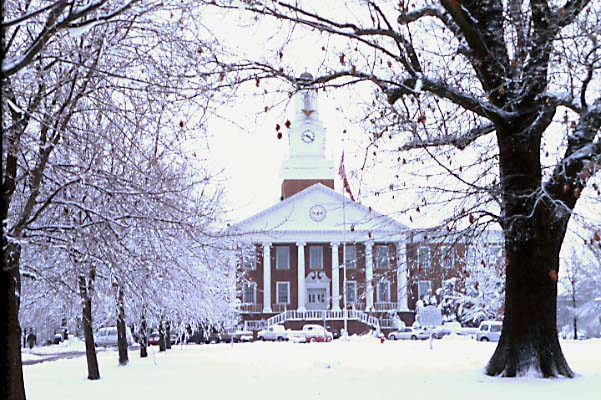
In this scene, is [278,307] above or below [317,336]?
above

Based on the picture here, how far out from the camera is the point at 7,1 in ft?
26.2

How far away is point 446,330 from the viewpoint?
56.7 meters

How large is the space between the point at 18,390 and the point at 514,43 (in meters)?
8.74

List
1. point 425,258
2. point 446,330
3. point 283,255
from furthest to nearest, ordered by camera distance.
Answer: point 283,255, point 446,330, point 425,258

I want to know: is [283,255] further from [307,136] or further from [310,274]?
[307,136]

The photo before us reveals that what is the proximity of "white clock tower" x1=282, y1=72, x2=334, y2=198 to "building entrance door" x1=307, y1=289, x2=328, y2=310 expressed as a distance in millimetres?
10689

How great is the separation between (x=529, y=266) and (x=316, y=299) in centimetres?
5959

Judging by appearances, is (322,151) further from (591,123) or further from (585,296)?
(591,123)

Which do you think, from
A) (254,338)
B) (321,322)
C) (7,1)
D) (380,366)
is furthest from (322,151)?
(7,1)

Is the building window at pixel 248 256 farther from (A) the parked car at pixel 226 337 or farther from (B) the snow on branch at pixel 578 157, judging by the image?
(A) the parked car at pixel 226 337

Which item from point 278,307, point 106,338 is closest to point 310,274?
point 278,307

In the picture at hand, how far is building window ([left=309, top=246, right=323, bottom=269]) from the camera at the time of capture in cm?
7438

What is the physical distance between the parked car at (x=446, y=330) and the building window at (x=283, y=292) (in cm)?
1671

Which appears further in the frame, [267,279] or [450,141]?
[267,279]
